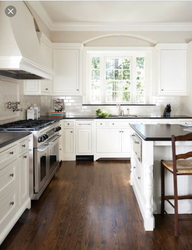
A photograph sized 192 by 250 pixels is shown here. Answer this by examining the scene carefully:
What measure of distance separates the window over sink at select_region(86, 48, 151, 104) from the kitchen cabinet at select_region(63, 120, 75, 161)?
1.07 m

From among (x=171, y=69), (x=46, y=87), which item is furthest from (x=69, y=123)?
(x=171, y=69)

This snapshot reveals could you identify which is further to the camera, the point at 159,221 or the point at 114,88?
the point at 114,88

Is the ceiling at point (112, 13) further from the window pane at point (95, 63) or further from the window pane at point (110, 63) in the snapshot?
the window pane at point (110, 63)

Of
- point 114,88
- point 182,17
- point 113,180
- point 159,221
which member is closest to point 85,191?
point 113,180

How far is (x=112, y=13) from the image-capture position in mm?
4422

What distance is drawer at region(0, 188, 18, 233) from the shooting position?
1893 mm

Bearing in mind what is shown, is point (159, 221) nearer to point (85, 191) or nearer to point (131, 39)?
point (85, 191)

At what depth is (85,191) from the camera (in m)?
3.12

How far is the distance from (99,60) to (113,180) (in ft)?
10.3

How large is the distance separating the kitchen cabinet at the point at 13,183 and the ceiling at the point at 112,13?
283cm

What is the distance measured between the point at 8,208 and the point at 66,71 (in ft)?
11.6

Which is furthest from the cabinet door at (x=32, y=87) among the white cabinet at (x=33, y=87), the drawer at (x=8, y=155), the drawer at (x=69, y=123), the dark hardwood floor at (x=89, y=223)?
the drawer at (x=8, y=155)

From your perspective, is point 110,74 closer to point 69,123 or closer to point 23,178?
point 69,123

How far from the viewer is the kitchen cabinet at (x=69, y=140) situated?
4773mm
